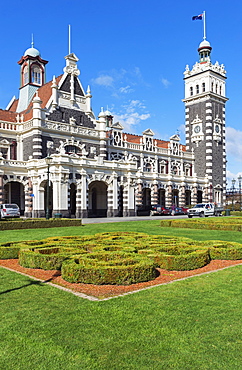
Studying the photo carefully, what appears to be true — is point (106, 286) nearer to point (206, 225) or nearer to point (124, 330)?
point (124, 330)

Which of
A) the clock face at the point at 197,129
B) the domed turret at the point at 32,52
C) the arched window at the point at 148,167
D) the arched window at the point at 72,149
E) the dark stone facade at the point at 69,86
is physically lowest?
the arched window at the point at 148,167

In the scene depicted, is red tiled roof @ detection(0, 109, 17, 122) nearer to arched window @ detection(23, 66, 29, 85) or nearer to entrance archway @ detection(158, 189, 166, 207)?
arched window @ detection(23, 66, 29, 85)

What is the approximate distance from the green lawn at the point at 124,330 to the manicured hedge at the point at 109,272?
65 centimetres

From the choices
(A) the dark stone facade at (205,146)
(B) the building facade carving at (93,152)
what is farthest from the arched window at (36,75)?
A: (A) the dark stone facade at (205,146)

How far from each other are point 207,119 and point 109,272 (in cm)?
6293

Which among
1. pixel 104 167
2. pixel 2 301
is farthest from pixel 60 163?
pixel 2 301

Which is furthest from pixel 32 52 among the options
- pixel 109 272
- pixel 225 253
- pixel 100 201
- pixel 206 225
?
pixel 109 272

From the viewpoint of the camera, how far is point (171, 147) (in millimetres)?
66562

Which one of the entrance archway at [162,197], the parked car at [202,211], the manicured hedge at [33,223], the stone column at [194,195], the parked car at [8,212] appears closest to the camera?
the manicured hedge at [33,223]

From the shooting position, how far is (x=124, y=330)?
5750mm

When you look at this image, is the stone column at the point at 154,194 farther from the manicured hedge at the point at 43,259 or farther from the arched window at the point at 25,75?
the manicured hedge at the point at 43,259

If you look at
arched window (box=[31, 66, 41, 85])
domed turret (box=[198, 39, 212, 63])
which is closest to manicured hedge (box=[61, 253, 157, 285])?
arched window (box=[31, 66, 41, 85])

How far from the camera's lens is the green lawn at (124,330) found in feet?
15.9

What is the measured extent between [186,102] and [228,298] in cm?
6760
